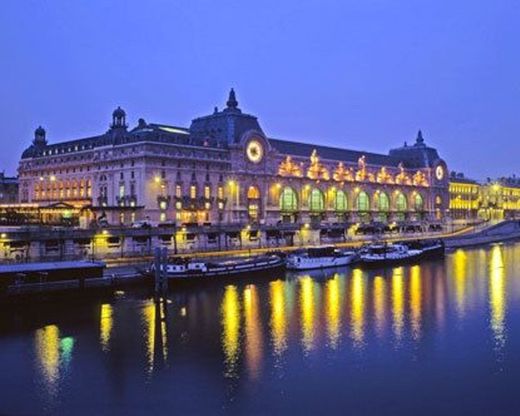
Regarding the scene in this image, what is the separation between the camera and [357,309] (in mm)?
61344

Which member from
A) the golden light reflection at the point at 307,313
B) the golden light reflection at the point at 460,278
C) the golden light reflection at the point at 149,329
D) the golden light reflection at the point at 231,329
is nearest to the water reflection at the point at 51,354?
the golden light reflection at the point at 149,329

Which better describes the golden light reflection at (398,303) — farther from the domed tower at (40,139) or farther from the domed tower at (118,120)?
the domed tower at (40,139)

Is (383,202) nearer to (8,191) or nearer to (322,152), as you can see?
(322,152)

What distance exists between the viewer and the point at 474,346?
46.2 metres

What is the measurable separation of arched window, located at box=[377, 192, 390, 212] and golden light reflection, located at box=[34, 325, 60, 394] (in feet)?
481

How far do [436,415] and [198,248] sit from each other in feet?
238

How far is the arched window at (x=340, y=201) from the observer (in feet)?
559

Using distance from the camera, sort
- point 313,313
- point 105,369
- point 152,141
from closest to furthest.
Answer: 1. point 105,369
2. point 313,313
3. point 152,141

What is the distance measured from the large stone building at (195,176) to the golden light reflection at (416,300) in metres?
46.4

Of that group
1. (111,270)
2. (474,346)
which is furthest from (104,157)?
(474,346)

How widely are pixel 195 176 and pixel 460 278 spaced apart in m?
61.0

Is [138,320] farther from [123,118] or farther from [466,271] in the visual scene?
[123,118]

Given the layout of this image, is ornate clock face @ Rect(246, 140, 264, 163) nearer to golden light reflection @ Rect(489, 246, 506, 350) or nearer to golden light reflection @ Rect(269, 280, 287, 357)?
golden light reflection @ Rect(489, 246, 506, 350)

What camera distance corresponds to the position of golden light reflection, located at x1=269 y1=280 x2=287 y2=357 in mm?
47053
